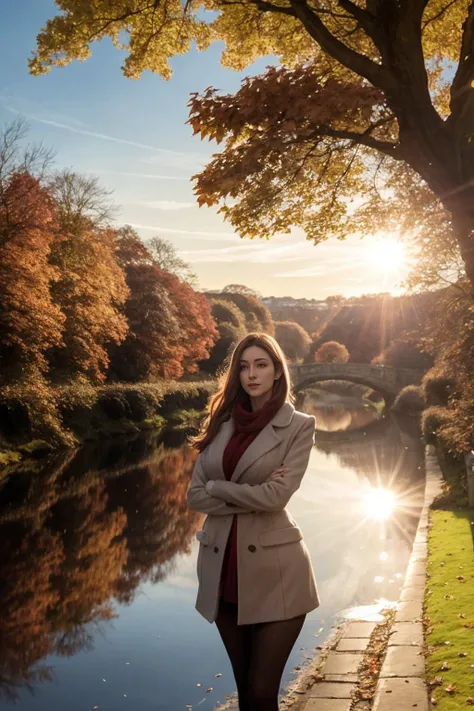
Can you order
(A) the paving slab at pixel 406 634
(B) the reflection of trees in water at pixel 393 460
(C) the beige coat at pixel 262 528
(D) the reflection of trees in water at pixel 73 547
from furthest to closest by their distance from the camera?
(B) the reflection of trees in water at pixel 393 460
(D) the reflection of trees in water at pixel 73 547
(A) the paving slab at pixel 406 634
(C) the beige coat at pixel 262 528

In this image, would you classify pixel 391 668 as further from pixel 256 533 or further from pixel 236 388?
pixel 236 388

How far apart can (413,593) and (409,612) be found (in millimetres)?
722

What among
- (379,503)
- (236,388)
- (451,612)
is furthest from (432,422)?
(236,388)

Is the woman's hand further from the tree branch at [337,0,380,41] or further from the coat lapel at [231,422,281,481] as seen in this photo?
the tree branch at [337,0,380,41]

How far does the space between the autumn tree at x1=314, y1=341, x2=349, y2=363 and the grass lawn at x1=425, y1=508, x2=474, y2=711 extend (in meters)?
77.7

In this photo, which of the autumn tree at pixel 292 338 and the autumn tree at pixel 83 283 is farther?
the autumn tree at pixel 292 338

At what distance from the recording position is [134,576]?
10.5 m

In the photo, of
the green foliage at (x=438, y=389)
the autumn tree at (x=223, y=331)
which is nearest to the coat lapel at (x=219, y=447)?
the green foliage at (x=438, y=389)

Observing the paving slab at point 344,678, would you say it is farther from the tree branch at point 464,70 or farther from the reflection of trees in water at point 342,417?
the reflection of trees in water at point 342,417

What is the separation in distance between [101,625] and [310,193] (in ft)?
18.6

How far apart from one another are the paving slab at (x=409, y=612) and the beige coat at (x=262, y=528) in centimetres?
437

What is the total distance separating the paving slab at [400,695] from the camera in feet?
16.8

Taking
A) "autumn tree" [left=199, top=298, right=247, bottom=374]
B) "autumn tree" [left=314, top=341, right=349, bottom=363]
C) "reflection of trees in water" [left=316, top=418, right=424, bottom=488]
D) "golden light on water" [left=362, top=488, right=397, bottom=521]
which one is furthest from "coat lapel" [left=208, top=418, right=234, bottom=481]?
"autumn tree" [left=314, top=341, right=349, bottom=363]

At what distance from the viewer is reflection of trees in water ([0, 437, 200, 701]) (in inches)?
315
